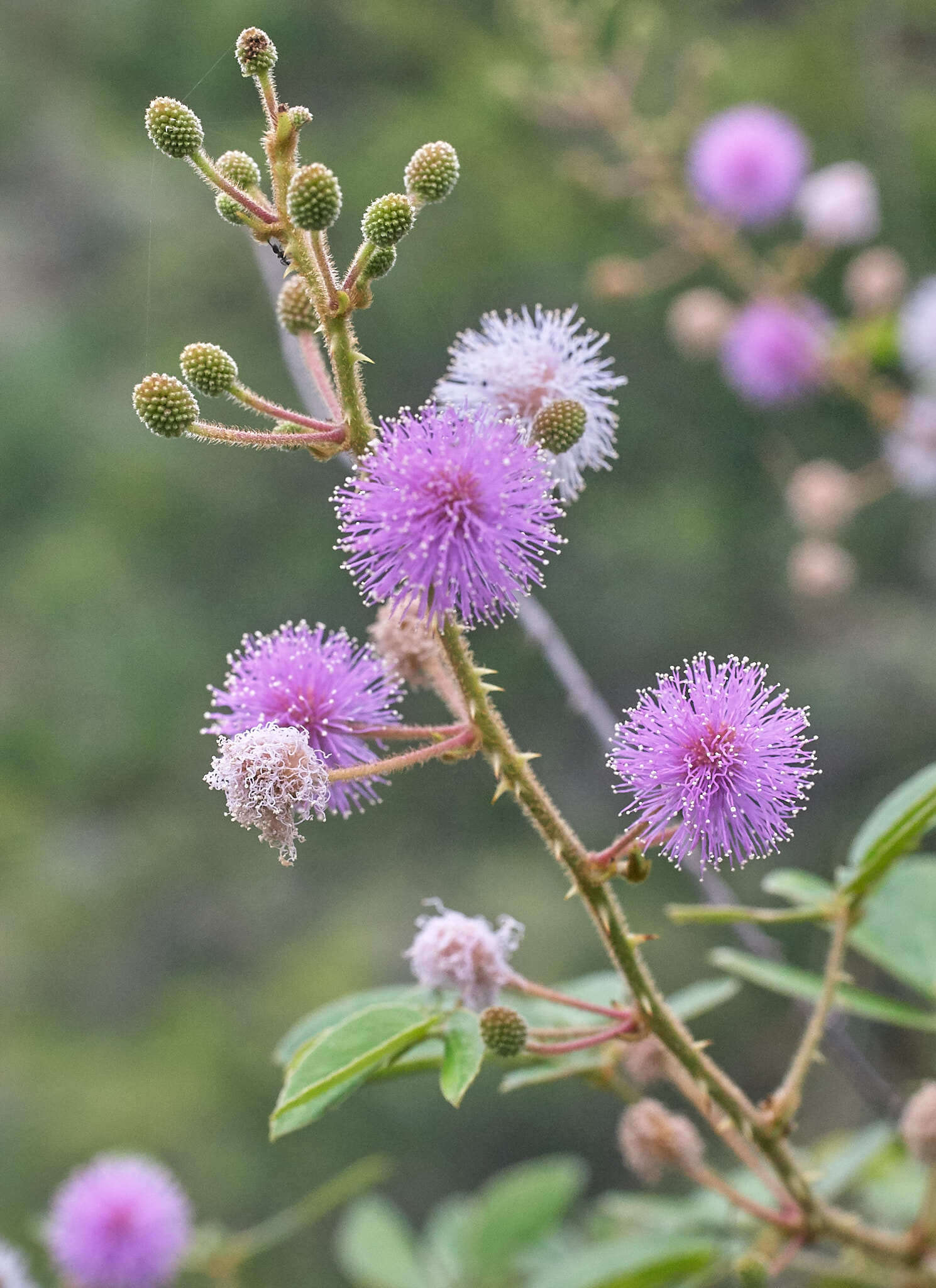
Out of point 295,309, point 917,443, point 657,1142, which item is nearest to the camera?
point 295,309

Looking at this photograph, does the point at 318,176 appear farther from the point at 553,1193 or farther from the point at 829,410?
the point at 829,410

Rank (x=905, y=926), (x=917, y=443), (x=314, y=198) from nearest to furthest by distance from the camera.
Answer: (x=314, y=198) < (x=905, y=926) < (x=917, y=443)

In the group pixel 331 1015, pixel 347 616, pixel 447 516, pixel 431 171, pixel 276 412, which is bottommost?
pixel 331 1015

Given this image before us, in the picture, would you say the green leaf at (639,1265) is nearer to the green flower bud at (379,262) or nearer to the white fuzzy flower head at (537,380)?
the white fuzzy flower head at (537,380)

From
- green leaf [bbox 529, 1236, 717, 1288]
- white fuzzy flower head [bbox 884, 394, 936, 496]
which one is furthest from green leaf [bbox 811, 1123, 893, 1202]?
white fuzzy flower head [bbox 884, 394, 936, 496]

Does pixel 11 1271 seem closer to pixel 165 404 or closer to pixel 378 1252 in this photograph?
pixel 378 1252

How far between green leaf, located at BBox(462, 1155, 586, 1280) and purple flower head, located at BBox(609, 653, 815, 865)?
1.10 meters

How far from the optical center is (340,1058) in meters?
0.87

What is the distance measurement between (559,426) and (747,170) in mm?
1908

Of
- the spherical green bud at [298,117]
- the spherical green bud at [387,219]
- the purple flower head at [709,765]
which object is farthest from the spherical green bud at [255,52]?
the purple flower head at [709,765]

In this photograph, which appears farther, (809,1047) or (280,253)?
(809,1047)

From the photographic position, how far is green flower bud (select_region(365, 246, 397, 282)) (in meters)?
0.78

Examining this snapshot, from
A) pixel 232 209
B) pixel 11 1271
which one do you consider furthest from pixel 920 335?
pixel 11 1271

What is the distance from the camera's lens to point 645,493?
12.4ft
